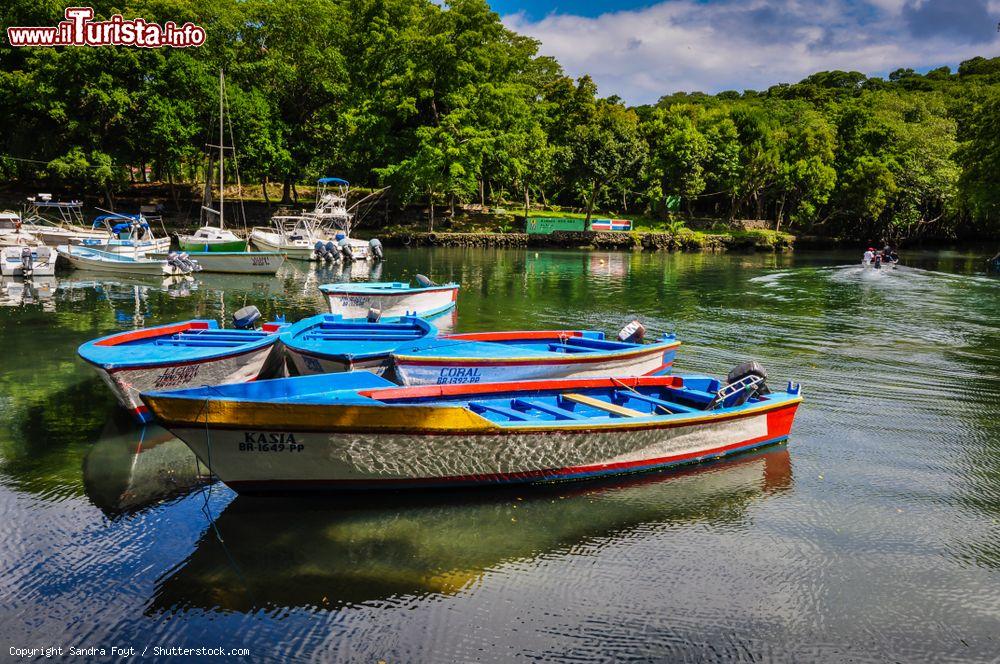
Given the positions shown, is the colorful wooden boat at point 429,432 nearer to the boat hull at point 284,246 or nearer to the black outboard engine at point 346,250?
the black outboard engine at point 346,250

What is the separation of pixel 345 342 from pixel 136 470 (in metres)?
3.93

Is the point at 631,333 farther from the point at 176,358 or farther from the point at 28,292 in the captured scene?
the point at 28,292

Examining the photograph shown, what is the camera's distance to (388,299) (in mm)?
18859

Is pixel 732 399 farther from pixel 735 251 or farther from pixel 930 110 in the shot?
pixel 930 110

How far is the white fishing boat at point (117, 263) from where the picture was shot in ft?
98.5

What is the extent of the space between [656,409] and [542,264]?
31080 mm

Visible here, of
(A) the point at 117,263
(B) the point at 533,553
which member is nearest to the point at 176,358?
(B) the point at 533,553

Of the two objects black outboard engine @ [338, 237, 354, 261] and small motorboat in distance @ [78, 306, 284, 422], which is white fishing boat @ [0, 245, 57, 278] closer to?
black outboard engine @ [338, 237, 354, 261]

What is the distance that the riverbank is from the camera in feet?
174

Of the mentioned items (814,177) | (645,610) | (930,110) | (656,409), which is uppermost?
(930,110)

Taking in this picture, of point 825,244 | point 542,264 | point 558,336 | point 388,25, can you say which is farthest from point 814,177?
point 558,336

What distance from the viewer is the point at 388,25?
52.9m

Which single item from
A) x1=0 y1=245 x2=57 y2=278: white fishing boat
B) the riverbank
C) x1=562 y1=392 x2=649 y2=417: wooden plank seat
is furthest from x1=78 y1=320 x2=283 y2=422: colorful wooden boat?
the riverbank

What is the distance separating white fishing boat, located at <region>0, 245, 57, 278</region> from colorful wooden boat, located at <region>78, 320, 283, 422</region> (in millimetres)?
21266
